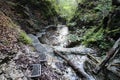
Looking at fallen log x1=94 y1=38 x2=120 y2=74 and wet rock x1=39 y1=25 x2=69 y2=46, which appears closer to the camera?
fallen log x1=94 y1=38 x2=120 y2=74

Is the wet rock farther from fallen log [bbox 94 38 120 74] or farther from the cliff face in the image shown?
fallen log [bbox 94 38 120 74]

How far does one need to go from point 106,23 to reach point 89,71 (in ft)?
14.5

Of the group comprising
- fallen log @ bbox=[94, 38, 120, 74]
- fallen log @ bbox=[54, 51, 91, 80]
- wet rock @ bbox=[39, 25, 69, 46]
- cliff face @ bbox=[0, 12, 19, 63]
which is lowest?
wet rock @ bbox=[39, 25, 69, 46]

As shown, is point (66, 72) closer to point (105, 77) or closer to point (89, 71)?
point (89, 71)

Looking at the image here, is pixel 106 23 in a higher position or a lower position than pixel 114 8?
lower

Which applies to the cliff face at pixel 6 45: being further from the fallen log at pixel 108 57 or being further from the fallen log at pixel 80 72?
the fallen log at pixel 108 57

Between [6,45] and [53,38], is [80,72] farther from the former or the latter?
[53,38]

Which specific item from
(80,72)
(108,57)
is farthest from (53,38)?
(108,57)

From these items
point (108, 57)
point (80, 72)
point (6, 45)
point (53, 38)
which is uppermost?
point (6, 45)

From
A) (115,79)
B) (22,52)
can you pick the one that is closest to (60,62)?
(22,52)

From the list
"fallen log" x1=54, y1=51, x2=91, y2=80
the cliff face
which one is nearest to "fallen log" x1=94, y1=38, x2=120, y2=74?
"fallen log" x1=54, y1=51, x2=91, y2=80

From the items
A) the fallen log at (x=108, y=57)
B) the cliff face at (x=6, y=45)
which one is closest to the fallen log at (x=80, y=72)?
the fallen log at (x=108, y=57)

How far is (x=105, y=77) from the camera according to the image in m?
6.49

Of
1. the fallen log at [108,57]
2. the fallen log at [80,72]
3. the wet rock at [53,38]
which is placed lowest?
the wet rock at [53,38]
